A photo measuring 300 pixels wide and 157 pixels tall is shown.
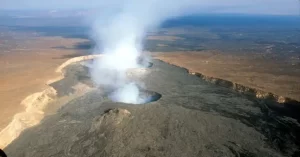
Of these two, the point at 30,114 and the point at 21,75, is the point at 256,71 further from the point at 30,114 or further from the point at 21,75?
the point at 21,75

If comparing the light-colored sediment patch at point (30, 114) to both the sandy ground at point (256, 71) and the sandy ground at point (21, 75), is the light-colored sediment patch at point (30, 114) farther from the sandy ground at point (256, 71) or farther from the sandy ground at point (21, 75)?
the sandy ground at point (256, 71)

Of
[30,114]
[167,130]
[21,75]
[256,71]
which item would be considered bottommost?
[256,71]

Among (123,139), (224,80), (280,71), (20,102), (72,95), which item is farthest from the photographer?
(280,71)

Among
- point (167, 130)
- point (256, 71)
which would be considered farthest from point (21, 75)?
point (256, 71)

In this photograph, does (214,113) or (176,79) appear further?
(176,79)

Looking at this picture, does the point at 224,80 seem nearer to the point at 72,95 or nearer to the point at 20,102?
the point at 72,95

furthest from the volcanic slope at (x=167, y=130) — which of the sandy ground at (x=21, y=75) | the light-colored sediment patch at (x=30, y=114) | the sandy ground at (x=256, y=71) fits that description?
the sandy ground at (x=256, y=71)

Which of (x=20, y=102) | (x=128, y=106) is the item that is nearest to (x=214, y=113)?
(x=128, y=106)
